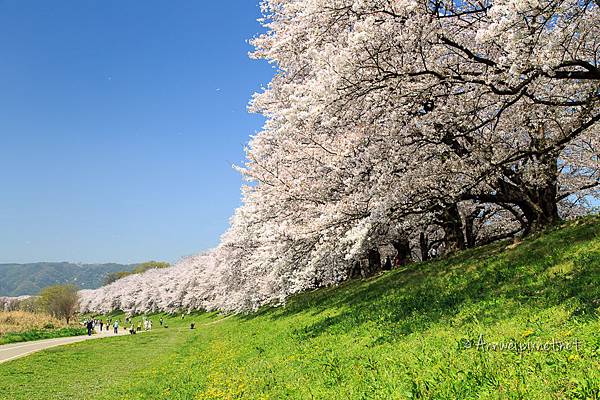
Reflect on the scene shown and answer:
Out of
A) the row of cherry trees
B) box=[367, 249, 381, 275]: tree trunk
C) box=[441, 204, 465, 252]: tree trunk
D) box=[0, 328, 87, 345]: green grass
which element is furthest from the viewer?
box=[0, 328, 87, 345]: green grass

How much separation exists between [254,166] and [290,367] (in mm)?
8715

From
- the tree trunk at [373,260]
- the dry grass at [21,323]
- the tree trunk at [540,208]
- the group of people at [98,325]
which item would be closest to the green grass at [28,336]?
the group of people at [98,325]

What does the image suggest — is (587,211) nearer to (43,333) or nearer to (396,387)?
(396,387)

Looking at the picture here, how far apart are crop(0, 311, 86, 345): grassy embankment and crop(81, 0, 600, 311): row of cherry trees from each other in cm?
3781

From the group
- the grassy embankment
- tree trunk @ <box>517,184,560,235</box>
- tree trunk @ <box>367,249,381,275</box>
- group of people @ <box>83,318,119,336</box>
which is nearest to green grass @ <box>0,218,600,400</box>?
tree trunk @ <box>517,184,560,235</box>

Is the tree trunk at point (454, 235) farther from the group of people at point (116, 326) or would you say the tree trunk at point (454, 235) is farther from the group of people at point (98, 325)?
the group of people at point (98, 325)

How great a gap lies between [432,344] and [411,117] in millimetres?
6387

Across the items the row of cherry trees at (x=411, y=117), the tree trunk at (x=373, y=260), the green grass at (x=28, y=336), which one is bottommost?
the green grass at (x=28, y=336)

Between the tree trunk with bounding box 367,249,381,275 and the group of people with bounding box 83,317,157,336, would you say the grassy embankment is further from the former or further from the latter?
Result: the tree trunk with bounding box 367,249,381,275

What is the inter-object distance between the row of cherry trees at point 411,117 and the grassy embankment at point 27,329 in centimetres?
3781

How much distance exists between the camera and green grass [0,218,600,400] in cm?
628

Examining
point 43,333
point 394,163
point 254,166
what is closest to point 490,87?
point 394,163

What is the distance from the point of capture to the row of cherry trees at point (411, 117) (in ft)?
32.4

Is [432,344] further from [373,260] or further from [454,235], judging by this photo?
[373,260]
